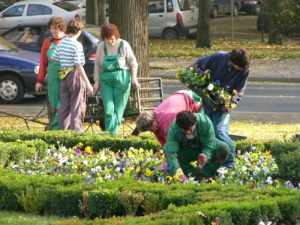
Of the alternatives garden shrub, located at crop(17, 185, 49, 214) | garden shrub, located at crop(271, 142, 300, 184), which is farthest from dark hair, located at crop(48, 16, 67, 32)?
garden shrub, located at crop(17, 185, 49, 214)

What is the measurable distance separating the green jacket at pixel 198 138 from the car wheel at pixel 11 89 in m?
10.8

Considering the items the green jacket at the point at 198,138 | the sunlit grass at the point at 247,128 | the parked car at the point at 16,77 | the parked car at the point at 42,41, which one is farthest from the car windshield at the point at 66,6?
the green jacket at the point at 198,138

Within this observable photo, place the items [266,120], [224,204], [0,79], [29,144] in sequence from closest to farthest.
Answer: [224,204] < [29,144] < [266,120] < [0,79]

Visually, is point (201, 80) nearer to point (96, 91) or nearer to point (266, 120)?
point (96, 91)

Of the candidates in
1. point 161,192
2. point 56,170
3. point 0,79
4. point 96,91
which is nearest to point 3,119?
point 0,79

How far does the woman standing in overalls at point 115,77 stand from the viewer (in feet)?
45.6

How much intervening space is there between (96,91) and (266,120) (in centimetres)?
444

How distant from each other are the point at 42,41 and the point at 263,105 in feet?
17.6

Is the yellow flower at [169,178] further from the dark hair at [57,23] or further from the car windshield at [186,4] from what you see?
the car windshield at [186,4]

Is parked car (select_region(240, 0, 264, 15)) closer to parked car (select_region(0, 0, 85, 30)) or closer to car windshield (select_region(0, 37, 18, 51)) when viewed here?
parked car (select_region(0, 0, 85, 30))

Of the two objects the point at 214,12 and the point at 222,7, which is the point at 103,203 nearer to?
the point at 214,12

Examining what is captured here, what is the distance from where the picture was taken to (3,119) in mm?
17984

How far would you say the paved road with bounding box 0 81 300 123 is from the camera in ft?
59.8

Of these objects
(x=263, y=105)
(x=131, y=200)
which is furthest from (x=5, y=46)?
(x=131, y=200)
